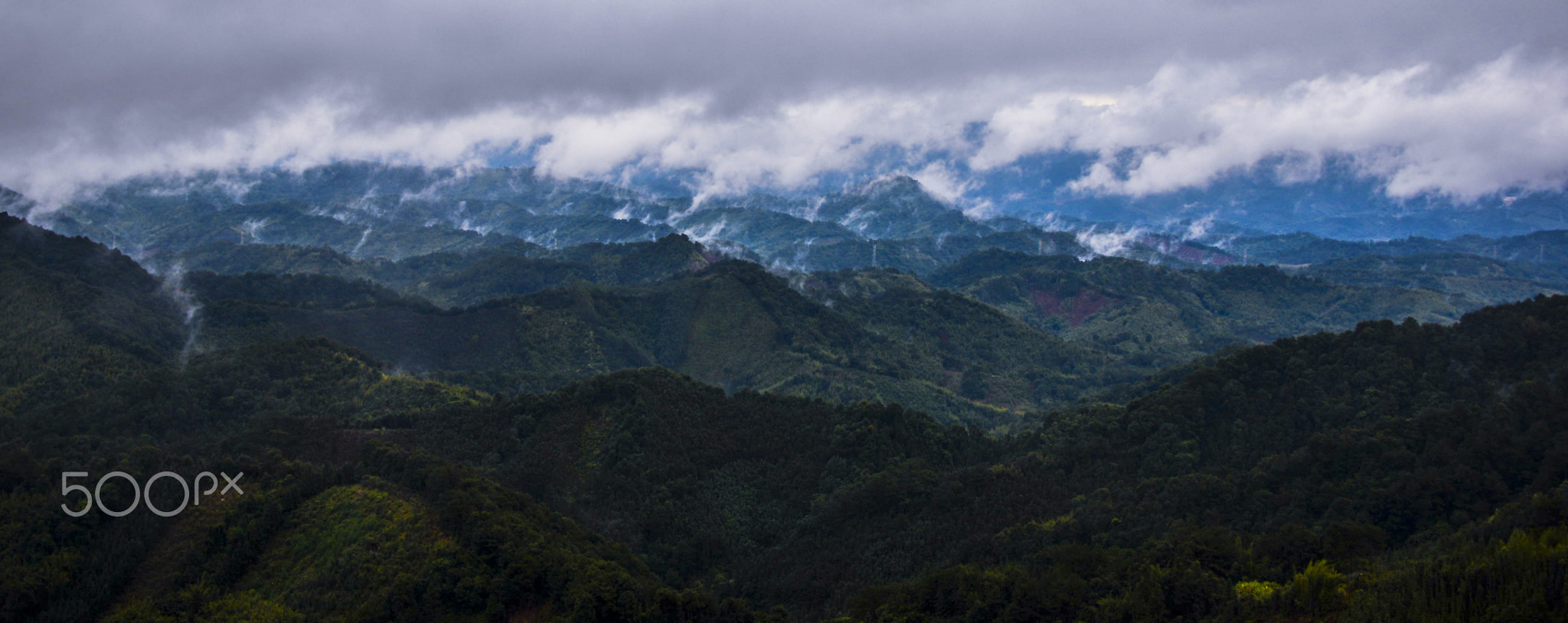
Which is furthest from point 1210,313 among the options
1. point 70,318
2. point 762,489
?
point 70,318

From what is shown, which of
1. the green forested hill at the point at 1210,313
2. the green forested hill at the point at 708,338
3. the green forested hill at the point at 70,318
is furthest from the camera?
the green forested hill at the point at 1210,313

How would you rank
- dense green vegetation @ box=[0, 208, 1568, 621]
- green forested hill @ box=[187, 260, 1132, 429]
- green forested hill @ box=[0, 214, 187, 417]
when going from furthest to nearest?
1. green forested hill @ box=[187, 260, 1132, 429]
2. green forested hill @ box=[0, 214, 187, 417]
3. dense green vegetation @ box=[0, 208, 1568, 621]

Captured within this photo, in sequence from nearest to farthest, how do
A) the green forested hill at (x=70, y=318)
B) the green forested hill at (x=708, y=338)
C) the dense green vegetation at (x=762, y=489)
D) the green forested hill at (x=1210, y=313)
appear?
1. the dense green vegetation at (x=762, y=489)
2. the green forested hill at (x=70, y=318)
3. the green forested hill at (x=708, y=338)
4. the green forested hill at (x=1210, y=313)

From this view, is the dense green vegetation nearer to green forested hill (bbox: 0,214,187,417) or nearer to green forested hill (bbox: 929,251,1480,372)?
green forested hill (bbox: 0,214,187,417)

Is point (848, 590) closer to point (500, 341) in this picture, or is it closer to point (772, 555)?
point (772, 555)

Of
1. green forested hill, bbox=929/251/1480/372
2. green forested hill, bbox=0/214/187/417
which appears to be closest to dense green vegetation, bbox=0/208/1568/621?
green forested hill, bbox=0/214/187/417

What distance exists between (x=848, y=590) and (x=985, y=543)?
810 centimetres

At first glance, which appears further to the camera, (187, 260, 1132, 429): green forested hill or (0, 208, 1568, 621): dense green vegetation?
(187, 260, 1132, 429): green forested hill

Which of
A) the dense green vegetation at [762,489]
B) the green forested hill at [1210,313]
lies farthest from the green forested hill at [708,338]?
the green forested hill at [1210,313]

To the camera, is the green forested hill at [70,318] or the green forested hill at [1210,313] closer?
the green forested hill at [70,318]

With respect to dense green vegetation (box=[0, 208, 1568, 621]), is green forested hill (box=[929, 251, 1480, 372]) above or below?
above

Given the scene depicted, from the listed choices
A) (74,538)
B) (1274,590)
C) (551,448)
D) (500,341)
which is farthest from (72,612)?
(500,341)

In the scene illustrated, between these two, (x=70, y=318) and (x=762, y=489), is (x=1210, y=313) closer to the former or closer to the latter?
(x=762, y=489)

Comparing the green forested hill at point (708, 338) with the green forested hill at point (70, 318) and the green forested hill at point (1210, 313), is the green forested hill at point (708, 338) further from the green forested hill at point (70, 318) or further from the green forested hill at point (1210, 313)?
the green forested hill at point (1210, 313)
